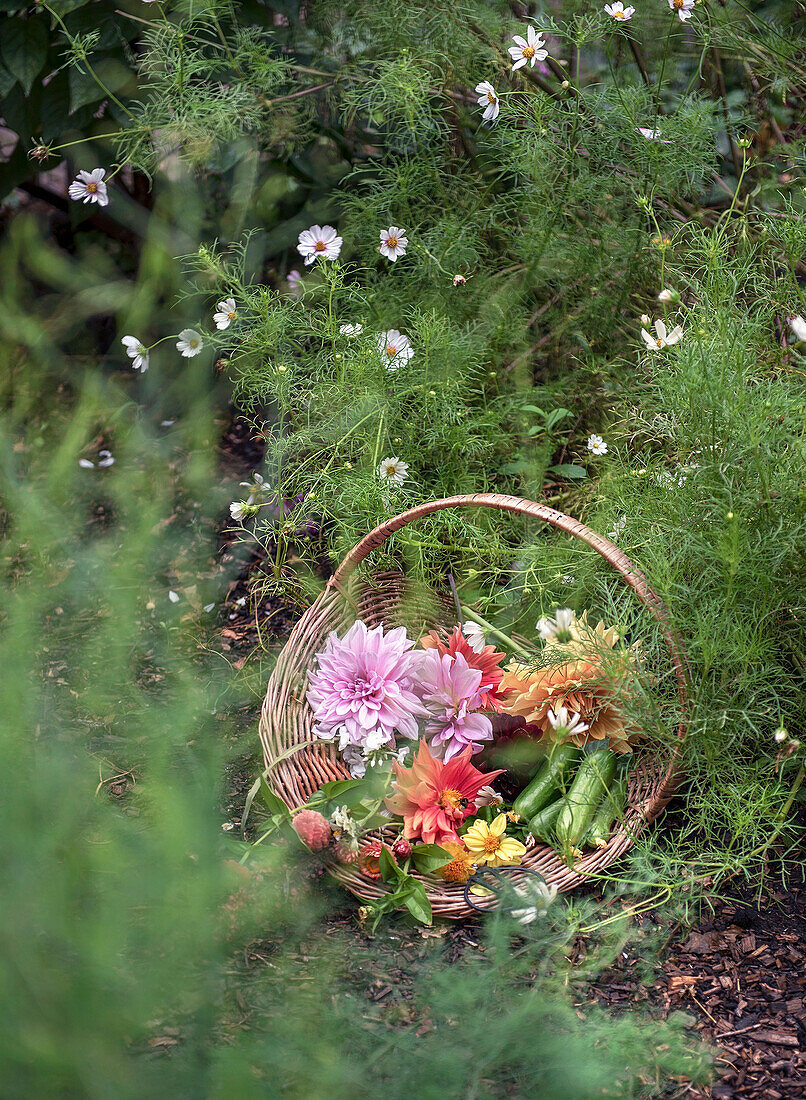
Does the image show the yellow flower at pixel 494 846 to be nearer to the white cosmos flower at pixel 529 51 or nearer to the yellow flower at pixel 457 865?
the yellow flower at pixel 457 865

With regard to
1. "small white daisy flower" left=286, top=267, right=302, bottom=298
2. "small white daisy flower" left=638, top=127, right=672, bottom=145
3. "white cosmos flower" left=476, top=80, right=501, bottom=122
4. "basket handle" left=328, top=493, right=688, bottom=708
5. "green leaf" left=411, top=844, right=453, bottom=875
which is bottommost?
"green leaf" left=411, top=844, right=453, bottom=875

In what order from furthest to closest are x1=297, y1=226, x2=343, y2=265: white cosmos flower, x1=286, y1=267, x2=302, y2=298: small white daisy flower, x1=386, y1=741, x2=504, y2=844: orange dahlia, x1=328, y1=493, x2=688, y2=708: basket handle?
x1=286, y1=267, x2=302, y2=298: small white daisy flower < x1=297, y1=226, x2=343, y2=265: white cosmos flower < x1=386, y1=741, x2=504, y2=844: orange dahlia < x1=328, y1=493, x2=688, y2=708: basket handle

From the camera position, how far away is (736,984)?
1062mm

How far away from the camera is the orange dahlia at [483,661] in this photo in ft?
4.39

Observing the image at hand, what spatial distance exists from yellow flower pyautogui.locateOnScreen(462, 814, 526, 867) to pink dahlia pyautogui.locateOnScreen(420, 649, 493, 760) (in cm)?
12

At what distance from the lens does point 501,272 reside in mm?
1823

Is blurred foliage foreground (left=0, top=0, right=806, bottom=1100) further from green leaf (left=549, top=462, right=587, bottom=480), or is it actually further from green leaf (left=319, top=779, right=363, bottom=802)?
green leaf (left=319, top=779, right=363, bottom=802)

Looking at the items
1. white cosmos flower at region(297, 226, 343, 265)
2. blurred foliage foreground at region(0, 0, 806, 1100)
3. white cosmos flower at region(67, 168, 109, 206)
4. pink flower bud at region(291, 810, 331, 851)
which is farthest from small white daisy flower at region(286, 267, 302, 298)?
pink flower bud at region(291, 810, 331, 851)

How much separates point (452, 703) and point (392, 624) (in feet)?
0.89

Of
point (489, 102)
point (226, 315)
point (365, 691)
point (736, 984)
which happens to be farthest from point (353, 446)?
point (736, 984)

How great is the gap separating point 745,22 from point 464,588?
4.34 feet

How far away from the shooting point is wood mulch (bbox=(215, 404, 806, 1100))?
0.94 m

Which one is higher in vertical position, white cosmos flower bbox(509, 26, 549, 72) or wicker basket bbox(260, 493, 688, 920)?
white cosmos flower bbox(509, 26, 549, 72)

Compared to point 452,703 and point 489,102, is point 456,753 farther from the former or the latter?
point 489,102
